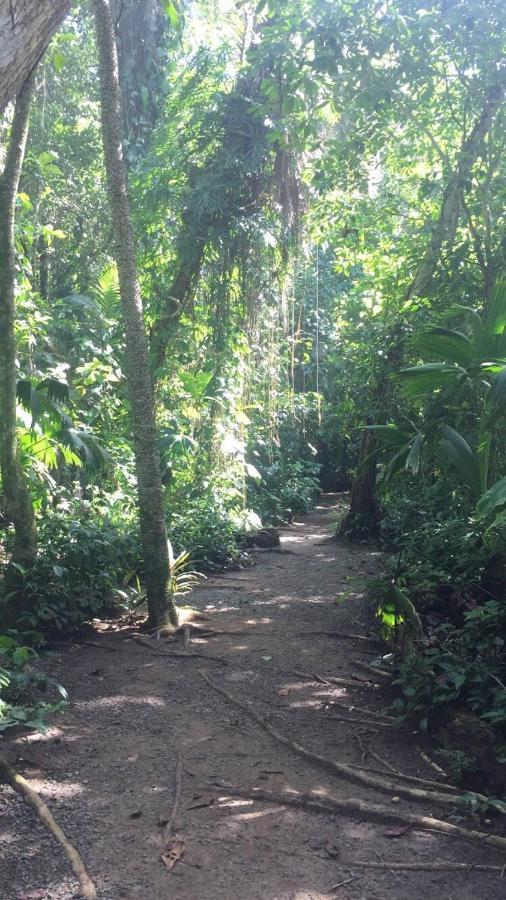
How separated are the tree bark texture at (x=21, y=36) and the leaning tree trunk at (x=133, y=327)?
3.50 meters

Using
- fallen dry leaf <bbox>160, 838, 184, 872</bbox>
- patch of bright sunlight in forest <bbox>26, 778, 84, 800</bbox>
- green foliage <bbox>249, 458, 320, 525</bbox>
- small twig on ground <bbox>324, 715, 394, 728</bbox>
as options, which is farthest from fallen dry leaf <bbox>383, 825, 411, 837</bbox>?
green foliage <bbox>249, 458, 320, 525</bbox>

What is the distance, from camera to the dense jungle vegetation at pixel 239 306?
5359 millimetres

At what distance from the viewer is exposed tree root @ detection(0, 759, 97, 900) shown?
2.82m

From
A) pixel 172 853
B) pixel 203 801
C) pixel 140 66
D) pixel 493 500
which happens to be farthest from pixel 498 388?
pixel 140 66

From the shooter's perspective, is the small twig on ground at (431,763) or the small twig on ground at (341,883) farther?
the small twig on ground at (431,763)

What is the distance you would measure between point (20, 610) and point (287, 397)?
9.74 m

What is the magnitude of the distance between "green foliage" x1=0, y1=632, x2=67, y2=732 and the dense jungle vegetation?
2cm

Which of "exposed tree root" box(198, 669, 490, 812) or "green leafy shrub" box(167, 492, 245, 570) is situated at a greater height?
"green leafy shrub" box(167, 492, 245, 570)

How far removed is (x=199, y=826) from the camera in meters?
3.31

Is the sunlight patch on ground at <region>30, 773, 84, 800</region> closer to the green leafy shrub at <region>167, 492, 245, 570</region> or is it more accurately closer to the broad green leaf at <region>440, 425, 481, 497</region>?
the broad green leaf at <region>440, 425, 481, 497</region>

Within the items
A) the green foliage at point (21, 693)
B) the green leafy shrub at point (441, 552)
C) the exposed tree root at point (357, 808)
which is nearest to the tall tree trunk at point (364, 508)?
the green leafy shrub at point (441, 552)

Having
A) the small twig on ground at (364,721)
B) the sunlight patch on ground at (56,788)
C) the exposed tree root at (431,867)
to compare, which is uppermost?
the sunlight patch on ground at (56,788)

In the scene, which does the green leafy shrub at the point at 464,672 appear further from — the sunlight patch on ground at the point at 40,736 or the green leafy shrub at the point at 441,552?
the sunlight patch on ground at the point at 40,736

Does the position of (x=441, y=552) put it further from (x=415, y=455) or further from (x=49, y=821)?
(x=49, y=821)
